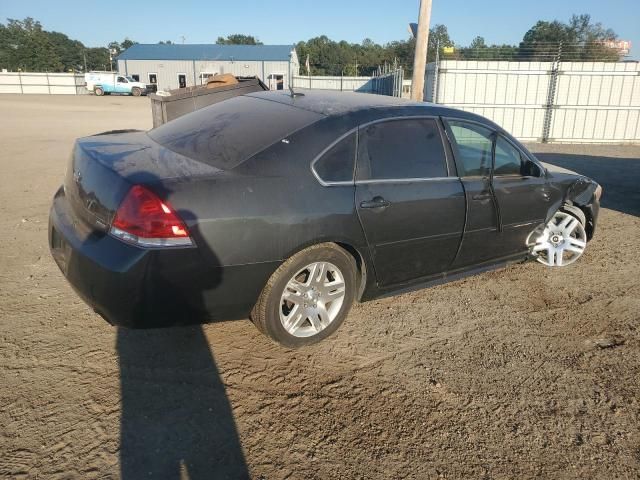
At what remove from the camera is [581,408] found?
284cm

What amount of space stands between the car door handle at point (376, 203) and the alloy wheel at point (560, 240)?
2.24m

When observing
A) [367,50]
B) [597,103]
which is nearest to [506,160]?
[597,103]

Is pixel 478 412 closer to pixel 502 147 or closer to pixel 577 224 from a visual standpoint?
pixel 502 147

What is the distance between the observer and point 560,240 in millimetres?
4961

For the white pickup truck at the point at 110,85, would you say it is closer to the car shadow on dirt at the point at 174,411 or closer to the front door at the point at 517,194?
the front door at the point at 517,194

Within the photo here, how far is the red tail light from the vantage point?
8.52 ft

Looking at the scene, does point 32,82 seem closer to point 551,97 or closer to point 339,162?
point 551,97

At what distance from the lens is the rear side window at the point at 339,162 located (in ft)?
10.3

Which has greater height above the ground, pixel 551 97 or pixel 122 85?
pixel 122 85

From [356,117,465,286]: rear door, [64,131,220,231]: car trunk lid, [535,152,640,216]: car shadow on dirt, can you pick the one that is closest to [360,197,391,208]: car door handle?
[356,117,465,286]: rear door

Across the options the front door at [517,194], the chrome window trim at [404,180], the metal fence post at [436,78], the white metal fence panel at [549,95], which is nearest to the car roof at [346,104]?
the front door at [517,194]

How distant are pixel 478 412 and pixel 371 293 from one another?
1.09 metres

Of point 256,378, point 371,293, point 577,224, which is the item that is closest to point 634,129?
point 577,224

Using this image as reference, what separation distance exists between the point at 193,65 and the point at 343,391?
58.5m
